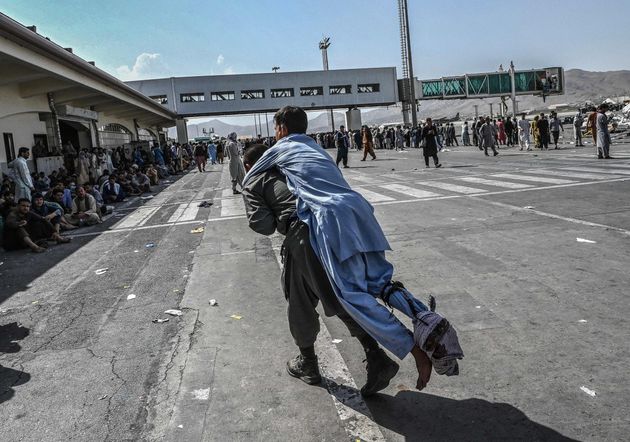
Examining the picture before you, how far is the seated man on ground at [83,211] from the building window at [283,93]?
47.8 meters

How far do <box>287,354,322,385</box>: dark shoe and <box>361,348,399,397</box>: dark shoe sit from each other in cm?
40

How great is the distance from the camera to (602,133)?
16750 mm

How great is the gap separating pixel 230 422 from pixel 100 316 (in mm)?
2726

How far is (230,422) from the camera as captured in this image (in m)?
3.07

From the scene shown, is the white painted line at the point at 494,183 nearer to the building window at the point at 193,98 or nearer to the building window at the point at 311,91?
the building window at the point at 311,91

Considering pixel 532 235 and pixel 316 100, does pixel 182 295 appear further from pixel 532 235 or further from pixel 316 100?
pixel 316 100

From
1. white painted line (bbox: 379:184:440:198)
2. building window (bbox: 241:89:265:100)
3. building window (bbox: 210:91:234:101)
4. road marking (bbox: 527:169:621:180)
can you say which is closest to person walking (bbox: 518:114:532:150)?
road marking (bbox: 527:169:621:180)

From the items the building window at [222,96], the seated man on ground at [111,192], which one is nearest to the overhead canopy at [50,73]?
the seated man on ground at [111,192]

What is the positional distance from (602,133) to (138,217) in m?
14.1

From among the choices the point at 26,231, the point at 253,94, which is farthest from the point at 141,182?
the point at 253,94

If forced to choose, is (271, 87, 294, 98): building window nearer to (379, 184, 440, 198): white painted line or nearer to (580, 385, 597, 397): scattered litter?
(379, 184, 440, 198): white painted line

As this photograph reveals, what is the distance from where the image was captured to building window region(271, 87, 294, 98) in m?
58.4

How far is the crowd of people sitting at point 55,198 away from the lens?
960 centimetres

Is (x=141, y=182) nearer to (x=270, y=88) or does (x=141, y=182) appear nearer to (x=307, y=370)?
(x=307, y=370)
